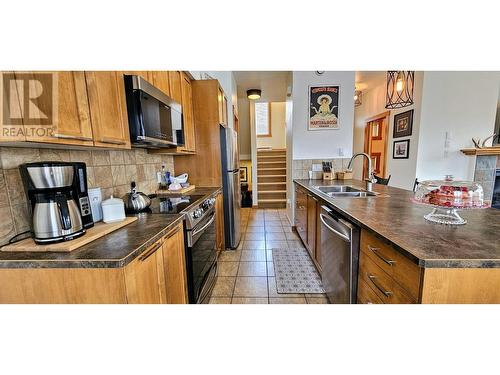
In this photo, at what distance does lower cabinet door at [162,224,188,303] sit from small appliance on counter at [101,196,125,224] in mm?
344

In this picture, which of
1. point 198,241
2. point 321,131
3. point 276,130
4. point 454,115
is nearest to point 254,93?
point 321,131

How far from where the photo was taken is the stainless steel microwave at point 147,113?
1.34 metres

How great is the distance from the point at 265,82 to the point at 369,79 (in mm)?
2280

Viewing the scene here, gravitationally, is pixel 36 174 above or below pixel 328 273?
above

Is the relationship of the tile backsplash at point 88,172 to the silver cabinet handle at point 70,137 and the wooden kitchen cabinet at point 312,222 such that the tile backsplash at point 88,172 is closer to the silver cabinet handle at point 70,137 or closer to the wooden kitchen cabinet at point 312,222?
the silver cabinet handle at point 70,137

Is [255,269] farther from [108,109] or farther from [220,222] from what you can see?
[108,109]

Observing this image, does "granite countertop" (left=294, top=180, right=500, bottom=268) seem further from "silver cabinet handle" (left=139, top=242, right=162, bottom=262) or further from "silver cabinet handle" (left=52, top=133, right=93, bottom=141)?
"silver cabinet handle" (left=52, top=133, right=93, bottom=141)

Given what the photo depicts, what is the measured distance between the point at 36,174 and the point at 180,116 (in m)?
1.42

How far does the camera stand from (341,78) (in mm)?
3283

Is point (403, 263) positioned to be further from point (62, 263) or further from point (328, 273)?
point (62, 263)

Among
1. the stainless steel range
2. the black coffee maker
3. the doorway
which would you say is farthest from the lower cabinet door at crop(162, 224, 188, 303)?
the doorway

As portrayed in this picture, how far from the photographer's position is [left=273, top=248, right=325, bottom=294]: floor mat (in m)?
2.04

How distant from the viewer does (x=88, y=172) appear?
1.39m
